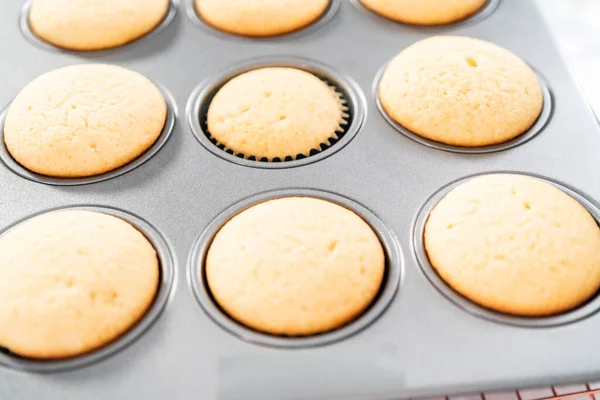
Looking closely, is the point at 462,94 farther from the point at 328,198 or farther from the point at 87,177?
the point at 87,177

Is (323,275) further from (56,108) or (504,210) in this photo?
(56,108)

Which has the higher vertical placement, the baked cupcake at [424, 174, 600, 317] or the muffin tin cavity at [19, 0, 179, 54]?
the muffin tin cavity at [19, 0, 179, 54]

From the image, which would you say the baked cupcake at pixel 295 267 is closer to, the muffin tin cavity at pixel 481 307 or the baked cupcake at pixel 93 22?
the muffin tin cavity at pixel 481 307

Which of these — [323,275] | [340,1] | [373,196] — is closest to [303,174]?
[373,196]

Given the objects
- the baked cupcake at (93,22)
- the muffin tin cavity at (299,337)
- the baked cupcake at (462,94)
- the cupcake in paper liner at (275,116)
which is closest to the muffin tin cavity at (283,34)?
the baked cupcake at (93,22)

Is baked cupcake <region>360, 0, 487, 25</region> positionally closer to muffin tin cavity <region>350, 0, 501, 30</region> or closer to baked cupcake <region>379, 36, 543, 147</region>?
muffin tin cavity <region>350, 0, 501, 30</region>

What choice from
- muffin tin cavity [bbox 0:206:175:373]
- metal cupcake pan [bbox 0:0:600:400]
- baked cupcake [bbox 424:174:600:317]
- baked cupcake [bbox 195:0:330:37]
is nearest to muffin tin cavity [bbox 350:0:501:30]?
metal cupcake pan [bbox 0:0:600:400]

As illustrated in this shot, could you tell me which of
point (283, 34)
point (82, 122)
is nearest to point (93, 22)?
point (82, 122)
